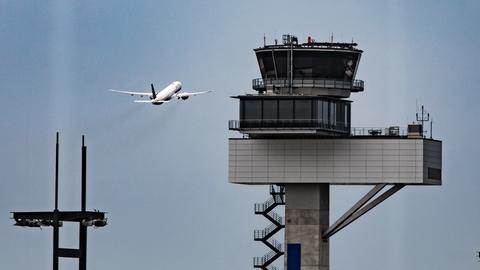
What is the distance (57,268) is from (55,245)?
1.74 m

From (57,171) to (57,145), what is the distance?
7.37ft

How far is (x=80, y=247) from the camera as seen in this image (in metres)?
196

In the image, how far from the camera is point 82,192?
196 meters

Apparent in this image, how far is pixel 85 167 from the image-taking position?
195 metres

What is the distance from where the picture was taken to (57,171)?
196 m

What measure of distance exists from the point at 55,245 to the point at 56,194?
13.2ft

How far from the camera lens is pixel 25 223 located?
198 metres

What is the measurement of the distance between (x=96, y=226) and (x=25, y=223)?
5.78 meters

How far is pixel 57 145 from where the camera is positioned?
194500 mm

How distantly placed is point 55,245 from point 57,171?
5.65 meters

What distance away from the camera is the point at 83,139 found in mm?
196750

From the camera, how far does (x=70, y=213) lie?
644ft

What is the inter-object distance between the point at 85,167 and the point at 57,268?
806 cm

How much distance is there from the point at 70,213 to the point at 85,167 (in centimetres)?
382
